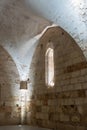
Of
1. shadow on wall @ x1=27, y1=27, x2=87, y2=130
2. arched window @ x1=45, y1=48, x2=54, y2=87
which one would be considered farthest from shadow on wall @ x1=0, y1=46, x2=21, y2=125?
arched window @ x1=45, y1=48, x2=54, y2=87

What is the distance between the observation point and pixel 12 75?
8.02 m

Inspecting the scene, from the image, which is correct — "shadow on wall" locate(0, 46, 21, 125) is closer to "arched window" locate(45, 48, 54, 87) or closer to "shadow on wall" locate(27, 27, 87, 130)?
"shadow on wall" locate(27, 27, 87, 130)

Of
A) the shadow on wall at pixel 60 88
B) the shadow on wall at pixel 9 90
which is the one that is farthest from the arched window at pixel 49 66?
the shadow on wall at pixel 9 90

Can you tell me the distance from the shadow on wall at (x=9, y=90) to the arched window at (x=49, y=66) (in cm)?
129

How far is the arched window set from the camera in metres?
7.13

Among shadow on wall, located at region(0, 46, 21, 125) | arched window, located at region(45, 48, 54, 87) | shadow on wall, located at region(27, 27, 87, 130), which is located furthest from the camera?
shadow on wall, located at region(0, 46, 21, 125)

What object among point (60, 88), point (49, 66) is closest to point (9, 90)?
point (49, 66)

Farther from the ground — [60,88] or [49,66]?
[49,66]

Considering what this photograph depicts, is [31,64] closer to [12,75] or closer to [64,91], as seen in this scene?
[12,75]

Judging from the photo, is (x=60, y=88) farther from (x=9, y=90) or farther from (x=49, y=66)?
(x=9, y=90)

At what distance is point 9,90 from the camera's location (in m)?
7.91

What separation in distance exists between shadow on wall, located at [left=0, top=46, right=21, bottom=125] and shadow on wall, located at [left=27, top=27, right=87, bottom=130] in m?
0.44

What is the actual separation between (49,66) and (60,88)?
1076 millimetres

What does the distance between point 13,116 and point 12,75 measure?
134cm
